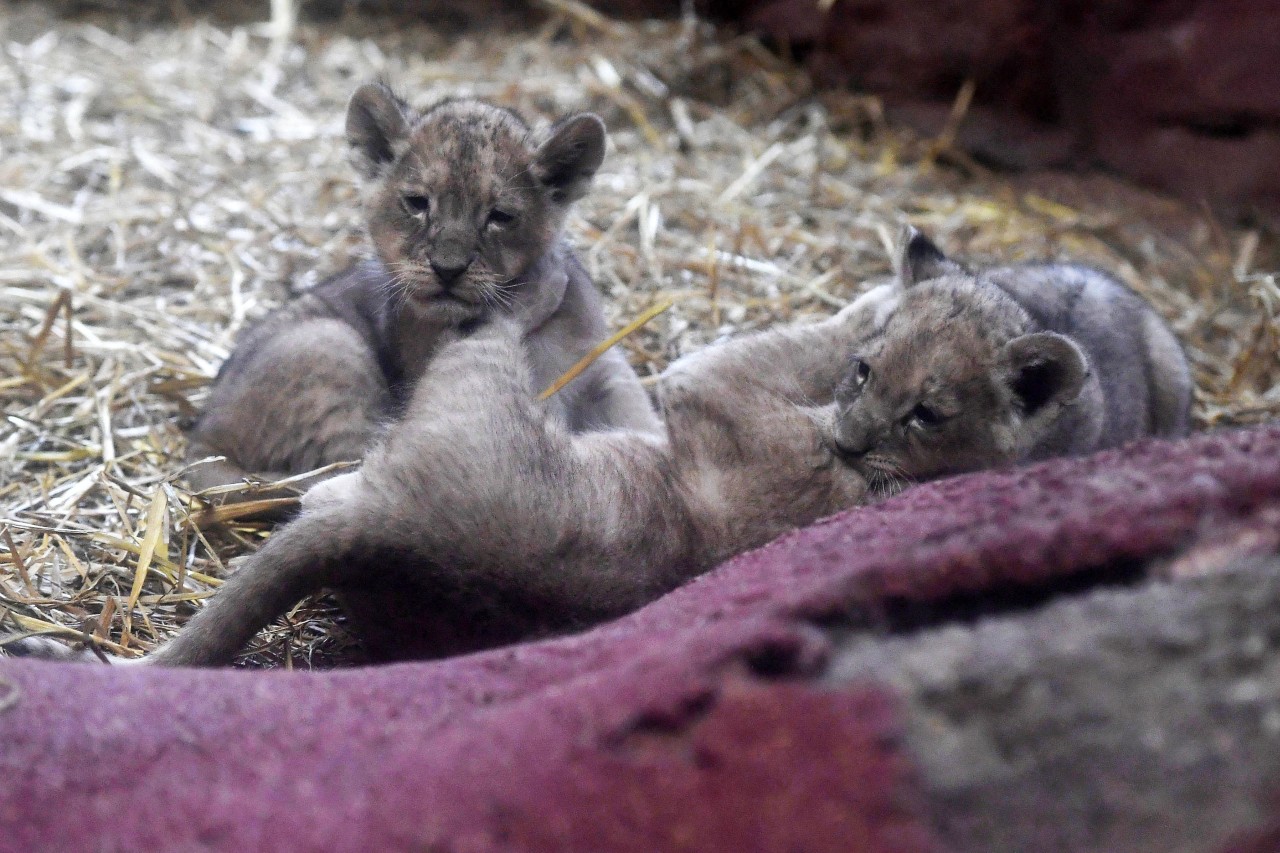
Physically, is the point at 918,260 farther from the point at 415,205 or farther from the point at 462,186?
the point at 415,205

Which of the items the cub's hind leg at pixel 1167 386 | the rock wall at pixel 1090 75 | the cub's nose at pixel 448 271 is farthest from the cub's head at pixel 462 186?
the rock wall at pixel 1090 75

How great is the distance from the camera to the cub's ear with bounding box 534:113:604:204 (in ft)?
14.9

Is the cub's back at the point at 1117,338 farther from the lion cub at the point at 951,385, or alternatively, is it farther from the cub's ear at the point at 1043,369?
the cub's ear at the point at 1043,369

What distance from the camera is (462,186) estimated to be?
4289 millimetres

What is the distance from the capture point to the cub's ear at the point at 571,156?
454cm

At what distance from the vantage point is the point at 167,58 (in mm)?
8602

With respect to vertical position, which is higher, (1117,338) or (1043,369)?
(1043,369)

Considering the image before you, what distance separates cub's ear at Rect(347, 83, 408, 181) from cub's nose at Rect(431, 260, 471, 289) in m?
0.69

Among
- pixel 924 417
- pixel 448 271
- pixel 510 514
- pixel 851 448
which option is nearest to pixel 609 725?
pixel 510 514

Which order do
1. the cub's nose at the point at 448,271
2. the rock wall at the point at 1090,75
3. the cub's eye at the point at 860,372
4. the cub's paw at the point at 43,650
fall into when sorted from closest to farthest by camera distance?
1. the cub's paw at the point at 43,650
2. the cub's eye at the point at 860,372
3. the cub's nose at the point at 448,271
4. the rock wall at the point at 1090,75

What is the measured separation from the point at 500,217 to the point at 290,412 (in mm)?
1097

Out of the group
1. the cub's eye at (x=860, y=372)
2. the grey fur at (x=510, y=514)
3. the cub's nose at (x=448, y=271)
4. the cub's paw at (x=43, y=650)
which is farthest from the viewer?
the cub's nose at (x=448, y=271)

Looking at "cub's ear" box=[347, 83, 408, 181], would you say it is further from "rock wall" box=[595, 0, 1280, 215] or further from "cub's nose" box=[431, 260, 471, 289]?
"rock wall" box=[595, 0, 1280, 215]

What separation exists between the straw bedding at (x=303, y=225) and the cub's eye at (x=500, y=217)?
0.94m
